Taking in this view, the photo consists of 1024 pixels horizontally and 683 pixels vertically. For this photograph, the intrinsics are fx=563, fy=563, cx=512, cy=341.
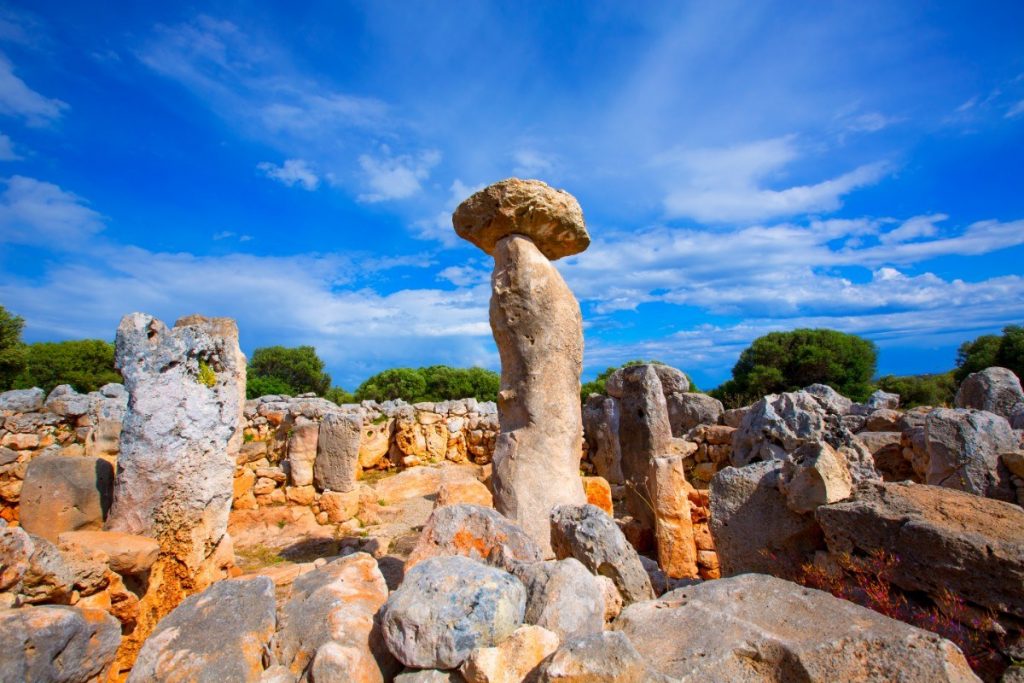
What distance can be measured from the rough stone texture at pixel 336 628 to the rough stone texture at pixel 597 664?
2.45 feet

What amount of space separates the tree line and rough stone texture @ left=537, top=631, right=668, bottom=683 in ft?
65.0

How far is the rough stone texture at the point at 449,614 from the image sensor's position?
2.06m

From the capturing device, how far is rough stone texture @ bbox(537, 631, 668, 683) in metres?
1.74

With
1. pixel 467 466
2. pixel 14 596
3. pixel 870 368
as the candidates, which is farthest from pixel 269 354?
pixel 14 596

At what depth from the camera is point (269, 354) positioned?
35.9m

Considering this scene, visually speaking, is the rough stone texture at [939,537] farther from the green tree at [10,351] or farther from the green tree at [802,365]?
the green tree at [10,351]

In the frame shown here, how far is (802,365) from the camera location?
25438mm

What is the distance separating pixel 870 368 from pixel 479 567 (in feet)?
96.3

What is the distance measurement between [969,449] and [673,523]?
3295mm

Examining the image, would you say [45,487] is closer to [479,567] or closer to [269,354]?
[479,567]

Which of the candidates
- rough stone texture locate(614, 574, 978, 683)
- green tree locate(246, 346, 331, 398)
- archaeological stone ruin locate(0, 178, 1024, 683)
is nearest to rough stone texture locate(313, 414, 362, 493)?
archaeological stone ruin locate(0, 178, 1024, 683)

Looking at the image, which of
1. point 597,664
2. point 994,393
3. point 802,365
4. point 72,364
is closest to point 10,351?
point 72,364

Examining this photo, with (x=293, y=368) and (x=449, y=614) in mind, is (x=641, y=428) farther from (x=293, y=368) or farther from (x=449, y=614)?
(x=293, y=368)

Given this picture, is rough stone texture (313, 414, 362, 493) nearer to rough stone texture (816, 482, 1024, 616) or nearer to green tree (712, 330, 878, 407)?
rough stone texture (816, 482, 1024, 616)
